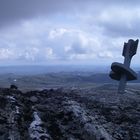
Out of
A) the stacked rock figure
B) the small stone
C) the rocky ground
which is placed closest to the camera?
the rocky ground

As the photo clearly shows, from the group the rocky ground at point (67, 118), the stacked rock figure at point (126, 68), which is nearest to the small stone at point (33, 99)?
the rocky ground at point (67, 118)

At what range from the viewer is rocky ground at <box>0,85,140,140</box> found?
1938cm

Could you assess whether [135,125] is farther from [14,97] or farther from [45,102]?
[14,97]

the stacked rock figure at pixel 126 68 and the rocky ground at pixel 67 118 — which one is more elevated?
the stacked rock figure at pixel 126 68

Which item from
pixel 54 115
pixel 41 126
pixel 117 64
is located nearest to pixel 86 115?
pixel 54 115

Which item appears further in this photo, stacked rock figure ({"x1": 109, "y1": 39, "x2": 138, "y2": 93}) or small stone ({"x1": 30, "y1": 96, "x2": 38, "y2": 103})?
stacked rock figure ({"x1": 109, "y1": 39, "x2": 138, "y2": 93})

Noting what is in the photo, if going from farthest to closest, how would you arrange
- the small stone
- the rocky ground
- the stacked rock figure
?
the stacked rock figure → the small stone → the rocky ground

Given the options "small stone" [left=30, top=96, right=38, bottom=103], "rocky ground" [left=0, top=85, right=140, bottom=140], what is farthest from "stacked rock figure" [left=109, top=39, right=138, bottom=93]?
"small stone" [left=30, top=96, right=38, bottom=103]

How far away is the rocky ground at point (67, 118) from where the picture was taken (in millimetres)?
19375

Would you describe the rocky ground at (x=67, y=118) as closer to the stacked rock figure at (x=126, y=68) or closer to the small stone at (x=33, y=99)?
the small stone at (x=33, y=99)

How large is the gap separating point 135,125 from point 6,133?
721 cm

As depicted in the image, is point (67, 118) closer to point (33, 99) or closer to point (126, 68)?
point (33, 99)

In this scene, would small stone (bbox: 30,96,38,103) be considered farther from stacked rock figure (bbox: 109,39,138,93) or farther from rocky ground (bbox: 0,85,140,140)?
stacked rock figure (bbox: 109,39,138,93)

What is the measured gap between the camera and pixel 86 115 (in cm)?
2253
